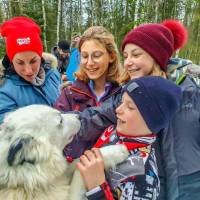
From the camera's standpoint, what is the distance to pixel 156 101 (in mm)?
2605

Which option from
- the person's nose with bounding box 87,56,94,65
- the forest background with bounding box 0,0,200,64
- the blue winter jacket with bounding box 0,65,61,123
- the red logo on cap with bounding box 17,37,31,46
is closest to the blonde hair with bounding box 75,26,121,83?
the person's nose with bounding box 87,56,94,65

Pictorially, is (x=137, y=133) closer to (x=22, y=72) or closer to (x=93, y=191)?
(x=93, y=191)

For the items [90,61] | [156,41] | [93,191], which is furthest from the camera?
[90,61]

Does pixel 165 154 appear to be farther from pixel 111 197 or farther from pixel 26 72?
pixel 26 72

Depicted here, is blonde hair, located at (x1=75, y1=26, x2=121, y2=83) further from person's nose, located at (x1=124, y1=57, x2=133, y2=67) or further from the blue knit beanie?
the blue knit beanie

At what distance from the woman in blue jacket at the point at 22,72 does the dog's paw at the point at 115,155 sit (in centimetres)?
135

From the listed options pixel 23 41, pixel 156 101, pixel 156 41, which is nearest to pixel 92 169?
pixel 156 101

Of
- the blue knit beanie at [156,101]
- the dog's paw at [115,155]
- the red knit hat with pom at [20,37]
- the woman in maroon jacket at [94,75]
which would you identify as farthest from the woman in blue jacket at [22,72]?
the blue knit beanie at [156,101]

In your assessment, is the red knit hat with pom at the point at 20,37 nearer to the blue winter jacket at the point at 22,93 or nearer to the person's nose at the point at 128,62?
the blue winter jacket at the point at 22,93

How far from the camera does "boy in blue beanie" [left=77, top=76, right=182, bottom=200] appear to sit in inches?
99.0

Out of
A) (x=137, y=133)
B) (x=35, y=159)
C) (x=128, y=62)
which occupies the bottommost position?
(x=35, y=159)

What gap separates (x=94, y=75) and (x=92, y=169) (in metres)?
1.39

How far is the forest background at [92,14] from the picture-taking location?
105 feet

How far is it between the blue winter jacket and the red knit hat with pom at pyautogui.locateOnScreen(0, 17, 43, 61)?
12.2 inches
